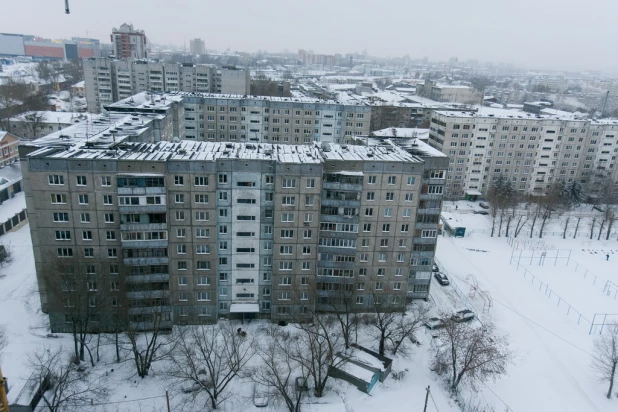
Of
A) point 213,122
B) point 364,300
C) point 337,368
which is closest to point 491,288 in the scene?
point 364,300

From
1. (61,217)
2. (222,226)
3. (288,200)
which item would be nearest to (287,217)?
(288,200)

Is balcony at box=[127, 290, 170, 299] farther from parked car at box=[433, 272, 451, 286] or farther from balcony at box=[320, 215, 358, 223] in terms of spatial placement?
parked car at box=[433, 272, 451, 286]

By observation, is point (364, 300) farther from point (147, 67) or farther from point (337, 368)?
point (147, 67)

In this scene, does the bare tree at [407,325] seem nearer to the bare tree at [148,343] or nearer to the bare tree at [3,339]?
the bare tree at [148,343]

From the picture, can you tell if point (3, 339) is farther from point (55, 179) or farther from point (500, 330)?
point (500, 330)

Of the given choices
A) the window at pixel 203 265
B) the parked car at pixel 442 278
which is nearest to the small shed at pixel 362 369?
the window at pixel 203 265

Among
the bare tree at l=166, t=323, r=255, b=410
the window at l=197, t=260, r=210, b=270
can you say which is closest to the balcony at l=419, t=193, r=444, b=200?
the bare tree at l=166, t=323, r=255, b=410
